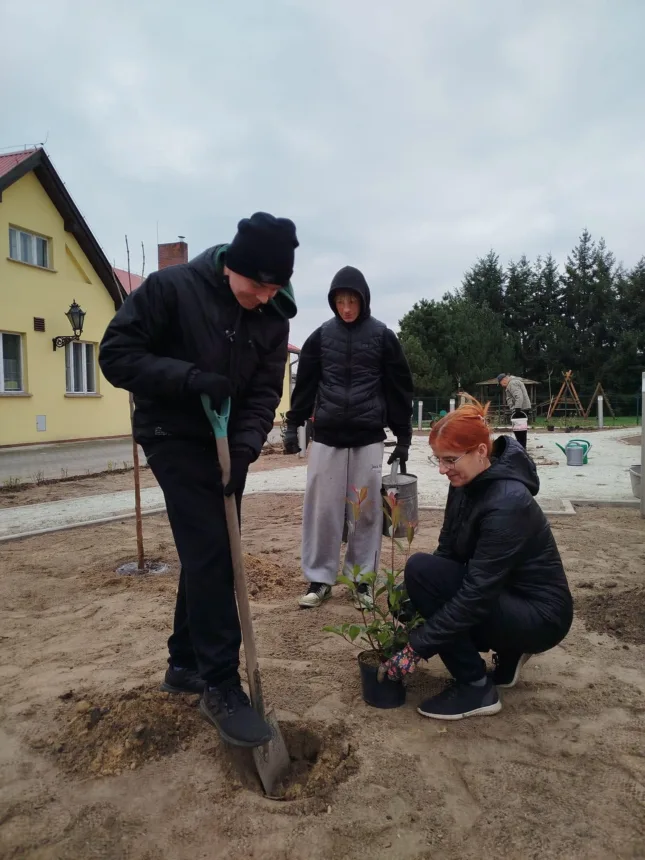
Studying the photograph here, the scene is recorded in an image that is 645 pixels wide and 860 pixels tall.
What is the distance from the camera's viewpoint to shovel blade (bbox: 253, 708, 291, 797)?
2107mm

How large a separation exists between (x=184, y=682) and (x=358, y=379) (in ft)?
6.55

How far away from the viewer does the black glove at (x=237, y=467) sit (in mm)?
2326

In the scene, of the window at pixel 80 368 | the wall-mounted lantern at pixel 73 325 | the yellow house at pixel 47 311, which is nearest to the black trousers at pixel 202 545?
the yellow house at pixel 47 311

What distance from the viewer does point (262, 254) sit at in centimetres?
220

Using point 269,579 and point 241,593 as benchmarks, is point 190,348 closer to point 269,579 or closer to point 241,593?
point 241,593

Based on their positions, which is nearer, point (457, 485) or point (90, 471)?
point (457, 485)

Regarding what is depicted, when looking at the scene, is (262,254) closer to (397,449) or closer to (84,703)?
(84,703)

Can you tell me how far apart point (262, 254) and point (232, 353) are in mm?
392

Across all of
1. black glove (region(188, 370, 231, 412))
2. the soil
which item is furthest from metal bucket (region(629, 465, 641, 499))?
the soil

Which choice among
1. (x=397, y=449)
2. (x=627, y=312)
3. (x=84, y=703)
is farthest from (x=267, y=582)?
(x=627, y=312)

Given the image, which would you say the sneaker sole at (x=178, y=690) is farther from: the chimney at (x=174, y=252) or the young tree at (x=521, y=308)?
the young tree at (x=521, y=308)

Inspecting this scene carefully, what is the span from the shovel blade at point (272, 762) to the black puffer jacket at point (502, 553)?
597 mm

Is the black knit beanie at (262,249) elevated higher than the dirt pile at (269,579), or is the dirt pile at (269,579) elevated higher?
the black knit beanie at (262,249)

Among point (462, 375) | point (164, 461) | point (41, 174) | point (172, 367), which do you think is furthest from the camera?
point (462, 375)
